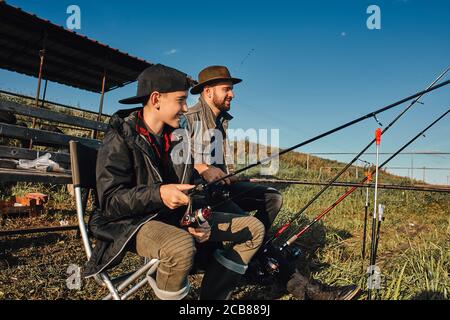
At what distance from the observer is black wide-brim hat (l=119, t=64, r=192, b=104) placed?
239cm

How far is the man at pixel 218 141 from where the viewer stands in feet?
10.7

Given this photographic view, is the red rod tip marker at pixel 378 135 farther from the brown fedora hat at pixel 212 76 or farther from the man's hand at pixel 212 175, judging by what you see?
the brown fedora hat at pixel 212 76

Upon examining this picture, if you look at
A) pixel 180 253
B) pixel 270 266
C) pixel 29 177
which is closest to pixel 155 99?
pixel 180 253

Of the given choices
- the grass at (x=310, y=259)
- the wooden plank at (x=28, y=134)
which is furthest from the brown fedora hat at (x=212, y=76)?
the wooden plank at (x=28, y=134)

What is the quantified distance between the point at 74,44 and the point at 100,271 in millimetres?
7913

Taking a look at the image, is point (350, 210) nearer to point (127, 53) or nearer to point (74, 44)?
point (127, 53)

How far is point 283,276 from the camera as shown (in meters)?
3.03

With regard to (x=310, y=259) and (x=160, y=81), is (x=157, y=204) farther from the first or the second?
(x=310, y=259)

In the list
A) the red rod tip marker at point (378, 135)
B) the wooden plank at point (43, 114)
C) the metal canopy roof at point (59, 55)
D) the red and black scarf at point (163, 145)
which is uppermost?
the metal canopy roof at point (59, 55)

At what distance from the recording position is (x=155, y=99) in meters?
2.42

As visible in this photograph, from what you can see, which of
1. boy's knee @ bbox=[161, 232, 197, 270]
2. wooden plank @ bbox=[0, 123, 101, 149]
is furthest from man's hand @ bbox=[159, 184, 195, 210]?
wooden plank @ bbox=[0, 123, 101, 149]

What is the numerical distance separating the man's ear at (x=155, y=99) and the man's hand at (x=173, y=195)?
29.6 inches

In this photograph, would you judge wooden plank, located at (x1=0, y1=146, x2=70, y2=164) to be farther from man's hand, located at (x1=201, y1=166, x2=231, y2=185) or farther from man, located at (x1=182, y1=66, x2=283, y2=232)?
man's hand, located at (x1=201, y1=166, x2=231, y2=185)
